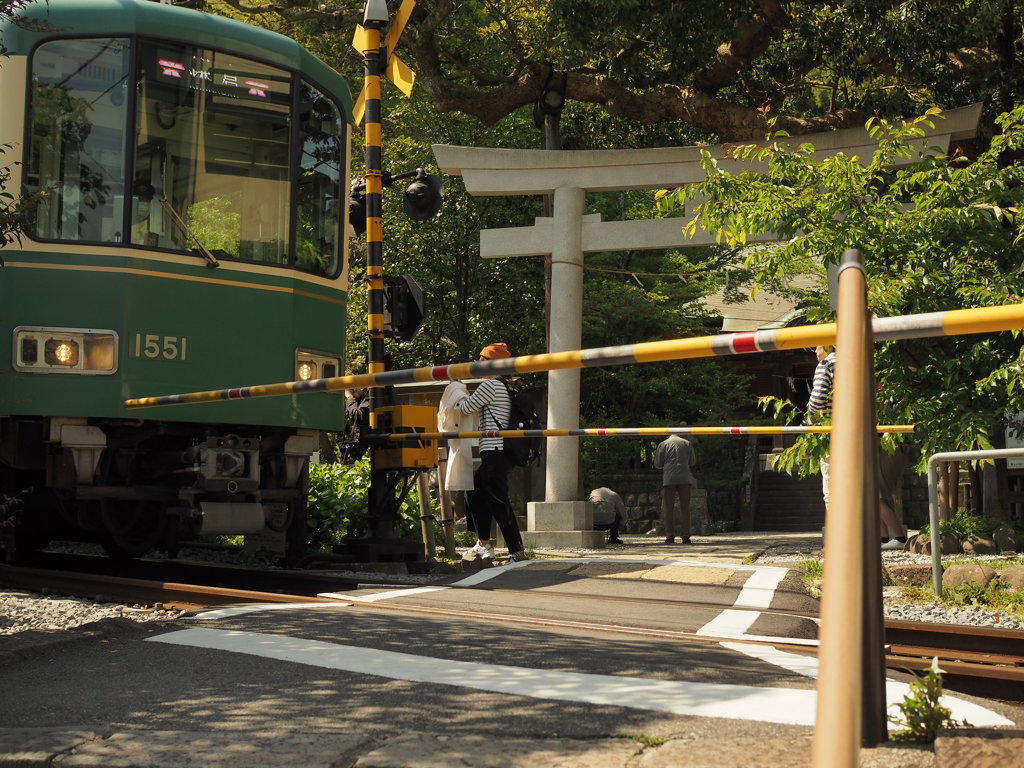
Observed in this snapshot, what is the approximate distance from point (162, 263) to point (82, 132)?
0.94m

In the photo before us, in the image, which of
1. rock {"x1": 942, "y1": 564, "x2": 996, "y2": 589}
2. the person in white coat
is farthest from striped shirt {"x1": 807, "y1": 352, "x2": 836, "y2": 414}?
the person in white coat

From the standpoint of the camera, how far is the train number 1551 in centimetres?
766

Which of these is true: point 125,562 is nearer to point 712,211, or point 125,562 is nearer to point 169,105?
point 169,105

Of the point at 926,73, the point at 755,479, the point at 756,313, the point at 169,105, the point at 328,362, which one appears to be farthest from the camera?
the point at 756,313

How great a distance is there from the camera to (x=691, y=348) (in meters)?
4.36

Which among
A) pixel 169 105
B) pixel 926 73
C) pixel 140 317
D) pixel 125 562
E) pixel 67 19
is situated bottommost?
pixel 125 562

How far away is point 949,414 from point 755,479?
13315 mm

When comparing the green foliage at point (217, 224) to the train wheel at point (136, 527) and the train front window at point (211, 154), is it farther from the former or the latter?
the train wheel at point (136, 527)

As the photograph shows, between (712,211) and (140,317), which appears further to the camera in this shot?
(712,211)

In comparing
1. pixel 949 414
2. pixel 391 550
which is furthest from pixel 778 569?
pixel 391 550

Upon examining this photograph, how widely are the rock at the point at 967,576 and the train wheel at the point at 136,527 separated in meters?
5.53

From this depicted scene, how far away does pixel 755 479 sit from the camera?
23156 millimetres

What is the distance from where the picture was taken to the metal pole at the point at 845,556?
6.39 feet

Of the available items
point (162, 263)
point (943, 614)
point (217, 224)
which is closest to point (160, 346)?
point (162, 263)
